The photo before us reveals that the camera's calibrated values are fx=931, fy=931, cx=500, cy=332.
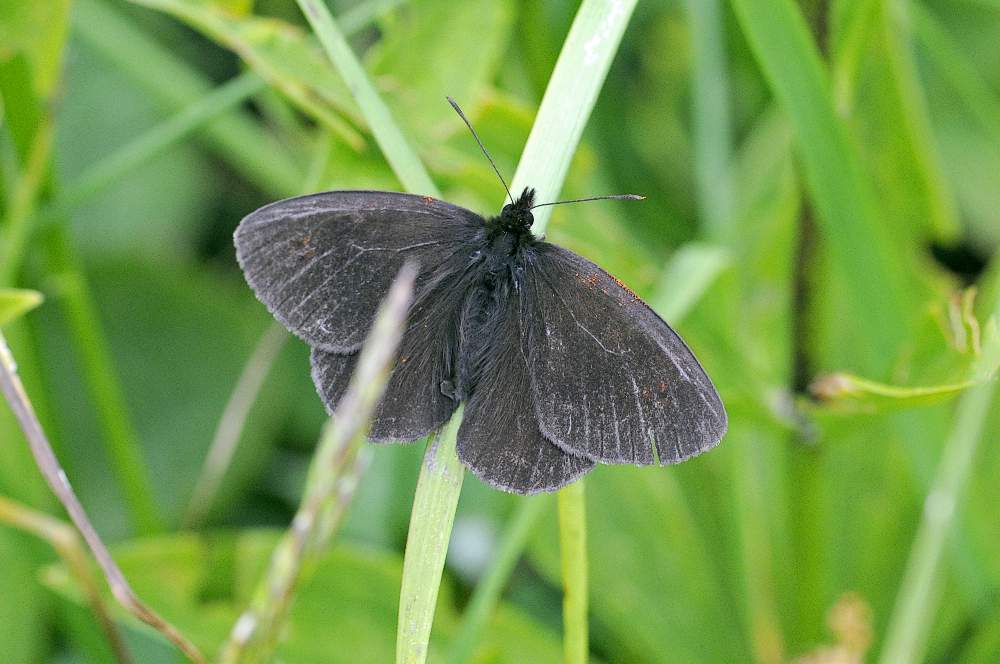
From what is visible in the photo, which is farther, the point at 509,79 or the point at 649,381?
the point at 509,79

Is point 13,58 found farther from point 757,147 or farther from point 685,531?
point 757,147

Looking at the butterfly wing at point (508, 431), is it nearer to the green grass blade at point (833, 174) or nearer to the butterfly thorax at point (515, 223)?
the butterfly thorax at point (515, 223)

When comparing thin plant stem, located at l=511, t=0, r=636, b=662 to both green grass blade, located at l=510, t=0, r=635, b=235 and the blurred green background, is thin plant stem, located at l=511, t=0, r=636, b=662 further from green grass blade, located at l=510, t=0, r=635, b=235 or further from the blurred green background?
the blurred green background

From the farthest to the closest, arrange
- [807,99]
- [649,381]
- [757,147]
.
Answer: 1. [757,147]
2. [807,99]
3. [649,381]

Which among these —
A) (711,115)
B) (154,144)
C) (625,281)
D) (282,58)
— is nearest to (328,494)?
(282,58)

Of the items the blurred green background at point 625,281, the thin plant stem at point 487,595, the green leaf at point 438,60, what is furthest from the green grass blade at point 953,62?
the thin plant stem at point 487,595

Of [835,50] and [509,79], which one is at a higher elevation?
[509,79]

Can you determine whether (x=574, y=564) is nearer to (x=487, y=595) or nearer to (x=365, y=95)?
(x=487, y=595)

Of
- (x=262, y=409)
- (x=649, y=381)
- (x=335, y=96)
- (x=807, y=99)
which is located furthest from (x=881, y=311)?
(x=262, y=409)
